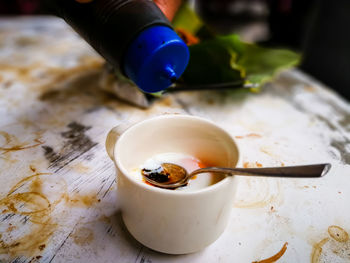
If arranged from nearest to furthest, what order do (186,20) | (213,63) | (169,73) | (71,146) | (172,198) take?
(172,198) < (169,73) < (71,146) < (213,63) < (186,20)

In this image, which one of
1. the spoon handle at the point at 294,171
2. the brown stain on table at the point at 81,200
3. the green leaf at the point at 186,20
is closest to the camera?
the spoon handle at the point at 294,171

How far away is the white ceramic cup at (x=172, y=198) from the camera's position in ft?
0.88

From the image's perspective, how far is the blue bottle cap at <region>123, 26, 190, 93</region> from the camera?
34 centimetres

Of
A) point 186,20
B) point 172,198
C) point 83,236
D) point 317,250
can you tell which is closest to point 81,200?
point 83,236

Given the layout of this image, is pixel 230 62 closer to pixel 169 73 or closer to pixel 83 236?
pixel 169 73

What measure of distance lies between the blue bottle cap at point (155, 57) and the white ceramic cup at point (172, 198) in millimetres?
49

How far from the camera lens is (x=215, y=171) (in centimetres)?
32

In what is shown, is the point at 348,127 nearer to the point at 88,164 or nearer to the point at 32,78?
the point at 88,164

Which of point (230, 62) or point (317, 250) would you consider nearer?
point (317, 250)

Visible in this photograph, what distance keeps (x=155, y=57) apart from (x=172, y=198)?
168 millimetres

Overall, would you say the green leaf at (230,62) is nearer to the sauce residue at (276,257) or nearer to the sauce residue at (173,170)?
the sauce residue at (173,170)

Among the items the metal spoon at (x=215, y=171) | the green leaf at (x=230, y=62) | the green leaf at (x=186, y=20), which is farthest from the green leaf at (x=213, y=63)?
the metal spoon at (x=215, y=171)

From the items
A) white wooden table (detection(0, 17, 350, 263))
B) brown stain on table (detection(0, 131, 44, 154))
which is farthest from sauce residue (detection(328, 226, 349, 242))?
brown stain on table (detection(0, 131, 44, 154))

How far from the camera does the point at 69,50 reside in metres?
0.78
